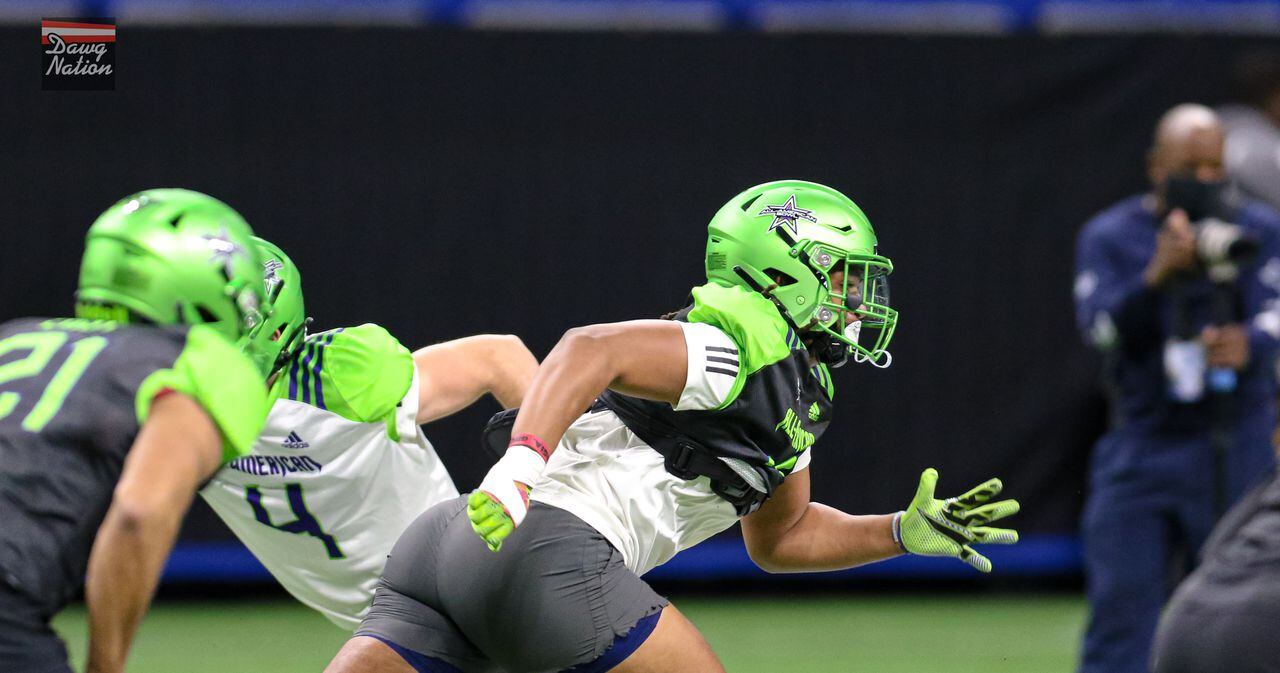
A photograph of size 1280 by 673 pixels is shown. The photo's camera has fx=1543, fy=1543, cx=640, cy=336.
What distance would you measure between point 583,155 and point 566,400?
4724 millimetres

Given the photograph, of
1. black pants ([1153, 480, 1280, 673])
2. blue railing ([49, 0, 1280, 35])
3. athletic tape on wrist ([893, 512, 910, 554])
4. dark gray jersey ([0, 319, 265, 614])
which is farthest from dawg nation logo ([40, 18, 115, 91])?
black pants ([1153, 480, 1280, 673])

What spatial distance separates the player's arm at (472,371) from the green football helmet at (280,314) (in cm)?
30

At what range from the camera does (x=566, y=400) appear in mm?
2816

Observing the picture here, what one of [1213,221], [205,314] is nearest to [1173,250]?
[1213,221]

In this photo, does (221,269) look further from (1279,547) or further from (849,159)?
(849,159)

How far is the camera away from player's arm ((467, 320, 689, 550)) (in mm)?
2986

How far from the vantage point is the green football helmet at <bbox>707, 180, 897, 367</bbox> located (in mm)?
3330

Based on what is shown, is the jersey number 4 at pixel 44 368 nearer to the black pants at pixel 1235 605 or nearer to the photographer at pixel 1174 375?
the black pants at pixel 1235 605

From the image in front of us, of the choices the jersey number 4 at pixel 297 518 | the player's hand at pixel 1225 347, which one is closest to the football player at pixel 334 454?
the jersey number 4 at pixel 297 518

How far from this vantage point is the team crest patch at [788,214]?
132 inches

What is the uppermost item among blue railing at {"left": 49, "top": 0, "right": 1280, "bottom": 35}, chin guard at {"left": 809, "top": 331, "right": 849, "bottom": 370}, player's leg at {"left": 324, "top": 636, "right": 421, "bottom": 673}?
blue railing at {"left": 49, "top": 0, "right": 1280, "bottom": 35}

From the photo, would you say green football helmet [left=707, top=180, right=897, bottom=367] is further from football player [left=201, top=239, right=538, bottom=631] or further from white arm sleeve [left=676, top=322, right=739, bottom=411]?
football player [left=201, top=239, right=538, bottom=631]

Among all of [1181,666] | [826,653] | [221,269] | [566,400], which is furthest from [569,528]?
A: [826,653]

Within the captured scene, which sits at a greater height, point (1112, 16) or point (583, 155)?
point (1112, 16)
